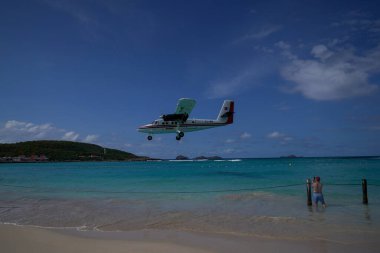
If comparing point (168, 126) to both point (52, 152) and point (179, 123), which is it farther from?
point (52, 152)

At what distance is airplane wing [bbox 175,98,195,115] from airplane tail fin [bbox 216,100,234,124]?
4227 mm

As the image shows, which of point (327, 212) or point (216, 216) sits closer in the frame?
point (216, 216)

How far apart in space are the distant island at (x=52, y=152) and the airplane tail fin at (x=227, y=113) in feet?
403

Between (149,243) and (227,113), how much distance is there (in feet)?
64.8

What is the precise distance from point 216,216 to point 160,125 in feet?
42.3

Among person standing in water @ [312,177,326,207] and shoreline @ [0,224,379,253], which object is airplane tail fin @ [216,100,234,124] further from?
shoreline @ [0,224,379,253]

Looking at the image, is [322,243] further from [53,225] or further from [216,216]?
[53,225]

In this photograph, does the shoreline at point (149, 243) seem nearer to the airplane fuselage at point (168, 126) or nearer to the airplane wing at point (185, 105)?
the airplane wing at point (185, 105)

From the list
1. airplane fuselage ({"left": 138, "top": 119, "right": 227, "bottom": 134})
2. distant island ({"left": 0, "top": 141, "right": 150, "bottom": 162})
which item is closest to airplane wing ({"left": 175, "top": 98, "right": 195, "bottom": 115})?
airplane fuselage ({"left": 138, "top": 119, "right": 227, "bottom": 134})

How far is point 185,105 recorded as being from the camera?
23172mm

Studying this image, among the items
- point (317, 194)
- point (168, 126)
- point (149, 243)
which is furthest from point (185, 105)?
point (149, 243)

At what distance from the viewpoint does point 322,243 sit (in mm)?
8602

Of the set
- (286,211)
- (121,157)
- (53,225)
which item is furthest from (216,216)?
(121,157)

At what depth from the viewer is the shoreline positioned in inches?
313
